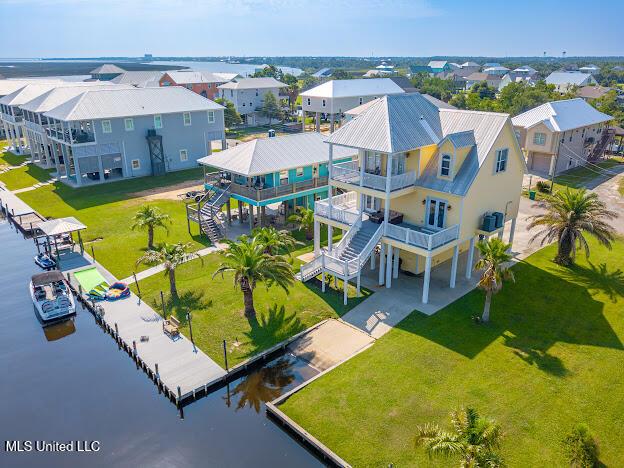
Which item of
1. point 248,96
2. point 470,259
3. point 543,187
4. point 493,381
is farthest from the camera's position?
point 248,96

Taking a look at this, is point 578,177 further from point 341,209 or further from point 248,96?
point 248,96

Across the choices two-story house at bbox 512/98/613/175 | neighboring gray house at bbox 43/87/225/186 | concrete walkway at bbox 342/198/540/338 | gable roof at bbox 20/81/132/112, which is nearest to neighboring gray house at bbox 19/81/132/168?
gable roof at bbox 20/81/132/112

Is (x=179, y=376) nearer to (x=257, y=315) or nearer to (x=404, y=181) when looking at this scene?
(x=257, y=315)

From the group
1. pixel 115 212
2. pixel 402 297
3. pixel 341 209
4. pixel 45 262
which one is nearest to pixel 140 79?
pixel 115 212

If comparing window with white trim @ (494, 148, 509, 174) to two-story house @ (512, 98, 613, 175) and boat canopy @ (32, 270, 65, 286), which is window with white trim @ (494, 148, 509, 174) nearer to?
two-story house @ (512, 98, 613, 175)

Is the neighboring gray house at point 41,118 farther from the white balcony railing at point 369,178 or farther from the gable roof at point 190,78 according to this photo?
the gable roof at point 190,78

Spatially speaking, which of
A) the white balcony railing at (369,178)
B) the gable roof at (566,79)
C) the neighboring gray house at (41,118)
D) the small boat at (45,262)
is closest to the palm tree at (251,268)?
the white balcony railing at (369,178)
